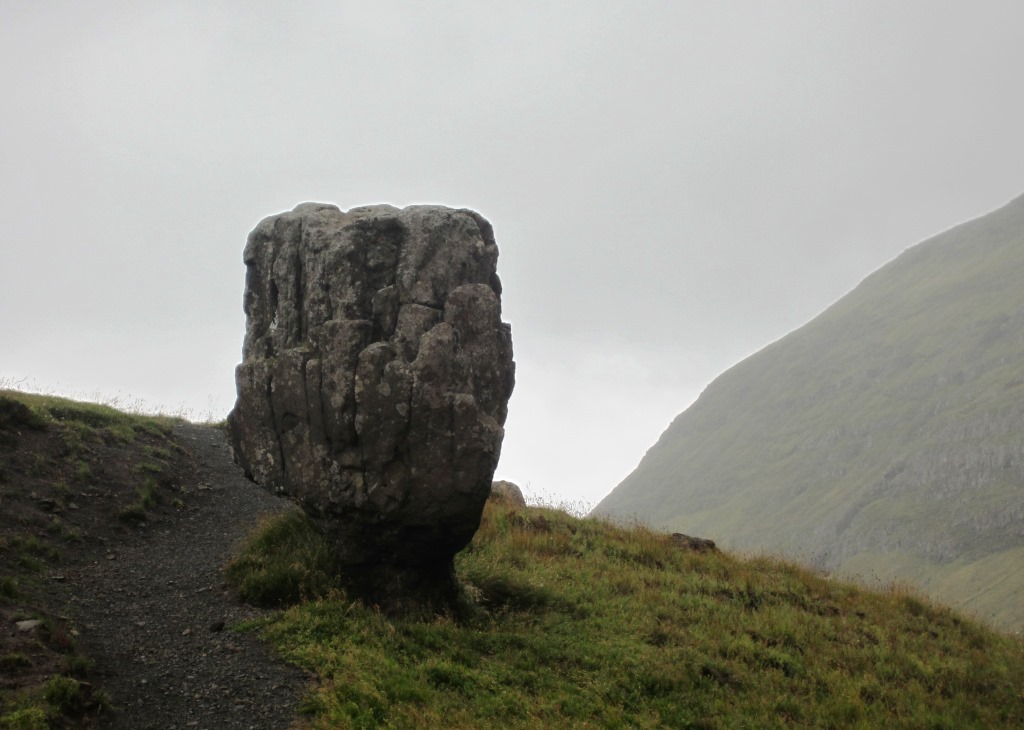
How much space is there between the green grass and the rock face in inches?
40.7

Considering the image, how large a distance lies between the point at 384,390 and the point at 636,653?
5.55 meters

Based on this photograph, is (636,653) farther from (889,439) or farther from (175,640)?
(889,439)

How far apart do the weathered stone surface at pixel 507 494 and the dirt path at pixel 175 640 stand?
28.9ft

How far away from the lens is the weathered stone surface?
23.8 meters

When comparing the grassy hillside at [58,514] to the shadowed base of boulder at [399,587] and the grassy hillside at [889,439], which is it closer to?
the shadowed base of boulder at [399,587]

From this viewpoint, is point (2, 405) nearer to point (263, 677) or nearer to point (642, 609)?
point (263, 677)

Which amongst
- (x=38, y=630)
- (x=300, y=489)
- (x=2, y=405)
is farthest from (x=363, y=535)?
(x=2, y=405)

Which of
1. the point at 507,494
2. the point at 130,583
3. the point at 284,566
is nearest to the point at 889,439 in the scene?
the point at 507,494

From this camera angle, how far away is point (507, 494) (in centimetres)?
2622

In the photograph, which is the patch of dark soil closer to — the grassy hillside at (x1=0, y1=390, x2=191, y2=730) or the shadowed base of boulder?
the grassy hillside at (x1=0, y1=390, x2=191, y2=730)

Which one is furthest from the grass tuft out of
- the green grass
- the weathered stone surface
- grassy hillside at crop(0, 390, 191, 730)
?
the weathered stone surface

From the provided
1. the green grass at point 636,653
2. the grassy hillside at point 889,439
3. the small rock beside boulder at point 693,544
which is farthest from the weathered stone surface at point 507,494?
the grassy hillside at point 889,439

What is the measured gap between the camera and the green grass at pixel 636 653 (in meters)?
10.2

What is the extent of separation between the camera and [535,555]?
17359mm
